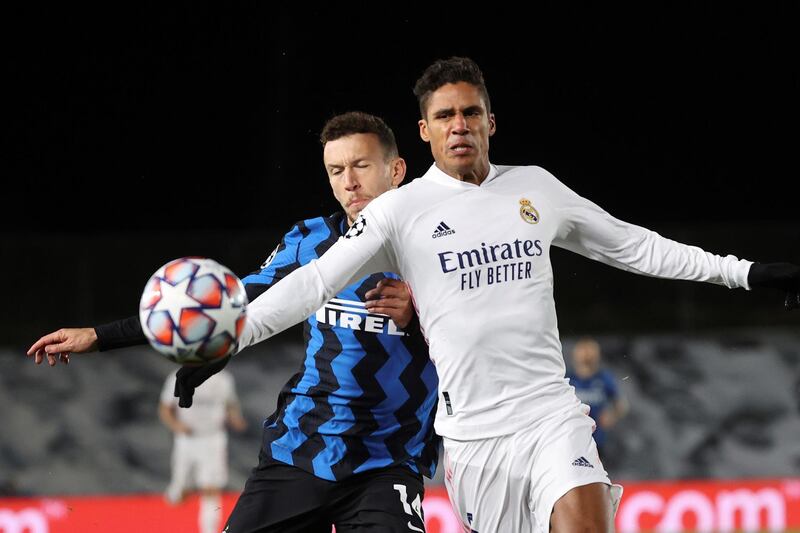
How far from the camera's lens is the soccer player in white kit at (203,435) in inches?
471

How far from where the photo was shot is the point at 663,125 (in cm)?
1719

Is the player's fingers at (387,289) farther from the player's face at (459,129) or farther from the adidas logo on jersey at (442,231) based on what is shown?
the player's face at (459,129)

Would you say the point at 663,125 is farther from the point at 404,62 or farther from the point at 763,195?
the point at 404,62

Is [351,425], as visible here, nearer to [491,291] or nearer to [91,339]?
[491,291]

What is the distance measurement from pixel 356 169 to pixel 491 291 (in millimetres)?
1110

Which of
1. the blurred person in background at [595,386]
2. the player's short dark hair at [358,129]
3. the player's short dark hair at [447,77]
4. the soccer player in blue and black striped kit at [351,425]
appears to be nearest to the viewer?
the player's short dark hair at [447,77]

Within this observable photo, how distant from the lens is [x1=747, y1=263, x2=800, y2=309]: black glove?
439cm

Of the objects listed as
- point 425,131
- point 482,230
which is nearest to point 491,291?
point 482,230

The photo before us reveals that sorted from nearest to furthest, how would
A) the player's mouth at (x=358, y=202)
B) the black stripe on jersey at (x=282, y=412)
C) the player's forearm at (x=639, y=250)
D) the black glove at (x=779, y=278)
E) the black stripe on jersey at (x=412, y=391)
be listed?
the black glove at (x=779, y=278) → the player's forearm at (x=639, y=250) → the black stripe on jersey at (x=412, y=391) → the black stripe on jersey at (x=282, y=412) → the player's mouth at (x=358, y=202)

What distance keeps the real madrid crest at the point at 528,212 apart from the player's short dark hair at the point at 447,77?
0.45 meters

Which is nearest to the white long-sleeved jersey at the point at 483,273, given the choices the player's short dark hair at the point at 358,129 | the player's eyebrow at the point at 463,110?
the player's eyebrow at the point at 463,110

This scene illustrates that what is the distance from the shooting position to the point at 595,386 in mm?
11367

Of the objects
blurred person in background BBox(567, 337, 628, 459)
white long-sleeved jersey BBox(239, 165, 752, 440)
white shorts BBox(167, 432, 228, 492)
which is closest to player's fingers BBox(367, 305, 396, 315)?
white long-sleeved jersey BBox(239, 165, 752, 440)

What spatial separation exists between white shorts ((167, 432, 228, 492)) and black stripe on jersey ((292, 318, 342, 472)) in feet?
24.2
